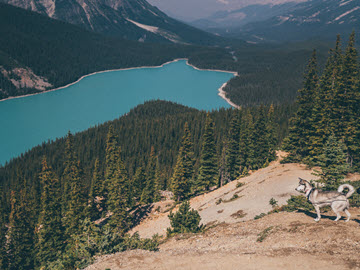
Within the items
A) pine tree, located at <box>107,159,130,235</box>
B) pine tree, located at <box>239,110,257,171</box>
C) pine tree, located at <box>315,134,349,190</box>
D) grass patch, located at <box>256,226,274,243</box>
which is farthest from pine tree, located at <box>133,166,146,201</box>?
grass patch, located at <box>256,226,274,243</box>

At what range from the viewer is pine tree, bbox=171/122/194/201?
65912mm

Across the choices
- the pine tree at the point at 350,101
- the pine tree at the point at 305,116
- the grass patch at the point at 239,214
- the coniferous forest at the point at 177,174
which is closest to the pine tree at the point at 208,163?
the coniferous forest at the point at 177,174

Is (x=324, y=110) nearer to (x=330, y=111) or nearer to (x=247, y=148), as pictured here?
(x=330, y=111)

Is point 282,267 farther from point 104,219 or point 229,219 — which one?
point 104,219

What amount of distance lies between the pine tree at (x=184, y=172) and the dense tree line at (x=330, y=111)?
74.5 ft

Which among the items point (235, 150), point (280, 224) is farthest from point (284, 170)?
point (280, 224)

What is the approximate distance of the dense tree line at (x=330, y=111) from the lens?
4575 centimetres

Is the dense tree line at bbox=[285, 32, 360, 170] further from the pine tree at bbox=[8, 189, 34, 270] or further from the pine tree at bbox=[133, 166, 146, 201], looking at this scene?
the pine tree at bbox=[8, 189, 34, 270]

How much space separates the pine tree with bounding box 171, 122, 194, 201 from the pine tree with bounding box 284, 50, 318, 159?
77.3 ft

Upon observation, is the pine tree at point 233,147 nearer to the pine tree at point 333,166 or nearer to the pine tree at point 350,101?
the pine tree at point 350,101

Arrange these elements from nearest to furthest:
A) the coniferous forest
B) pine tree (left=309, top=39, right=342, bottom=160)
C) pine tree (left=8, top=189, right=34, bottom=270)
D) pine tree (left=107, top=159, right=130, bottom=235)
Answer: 1. the coniferous forest
2. pine tree (left=309, top=39, right=342, bottom=160)
3. pine tree (left=107, top=159, right=130, bottom=235)
4. pine tree (left=8, top=189, right=34, bottom=270)

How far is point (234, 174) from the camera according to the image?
7306 cm

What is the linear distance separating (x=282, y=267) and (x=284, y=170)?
35492mm

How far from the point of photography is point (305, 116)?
174 ft
